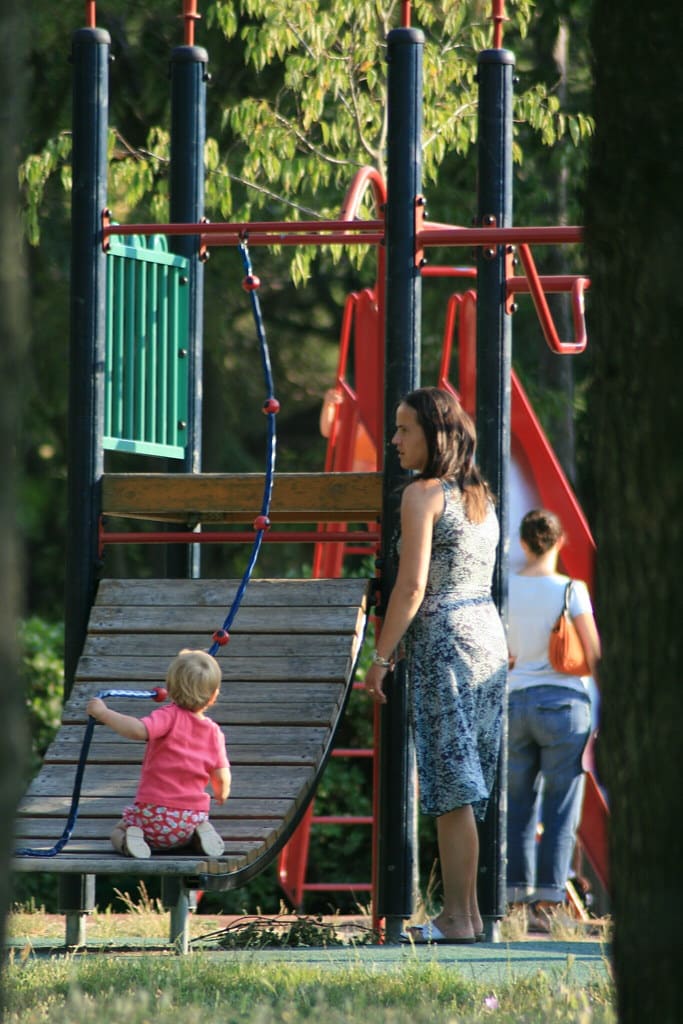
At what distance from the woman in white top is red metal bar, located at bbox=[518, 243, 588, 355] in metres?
0.79

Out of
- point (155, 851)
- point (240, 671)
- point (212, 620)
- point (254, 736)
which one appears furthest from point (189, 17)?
point (155, 851)

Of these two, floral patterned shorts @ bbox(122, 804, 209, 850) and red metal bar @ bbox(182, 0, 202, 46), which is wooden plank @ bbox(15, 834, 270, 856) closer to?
floral patterned shorts @ bbox(122, 804, 209, 850)

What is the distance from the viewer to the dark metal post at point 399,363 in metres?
6.64

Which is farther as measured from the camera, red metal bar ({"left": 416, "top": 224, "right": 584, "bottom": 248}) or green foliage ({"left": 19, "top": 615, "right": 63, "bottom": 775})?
green foliage ({"left": 19, "top": 615, "right": 63, "bottom": 775})

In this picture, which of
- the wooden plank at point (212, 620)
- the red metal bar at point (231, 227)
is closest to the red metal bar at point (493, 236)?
the red metal bar at point (231, 227)

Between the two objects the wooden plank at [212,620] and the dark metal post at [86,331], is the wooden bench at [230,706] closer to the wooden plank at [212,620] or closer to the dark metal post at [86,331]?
the wooden plank at [212,620]

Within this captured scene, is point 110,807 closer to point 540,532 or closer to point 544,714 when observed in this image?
point 544,714

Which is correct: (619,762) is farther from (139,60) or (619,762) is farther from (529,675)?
(139,60)

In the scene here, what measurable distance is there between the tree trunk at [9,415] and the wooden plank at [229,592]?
4211 millimetres

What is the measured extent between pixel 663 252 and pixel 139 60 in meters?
11.5

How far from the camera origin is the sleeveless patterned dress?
20.1ft

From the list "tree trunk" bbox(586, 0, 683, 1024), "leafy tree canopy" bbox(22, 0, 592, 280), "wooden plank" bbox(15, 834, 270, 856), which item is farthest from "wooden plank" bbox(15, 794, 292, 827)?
"leafy tree canopy" bbox(22, 0, 592, 280)

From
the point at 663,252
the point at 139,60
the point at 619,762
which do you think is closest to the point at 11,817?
the point at 619,762

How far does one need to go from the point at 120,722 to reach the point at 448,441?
1488 millimetres
